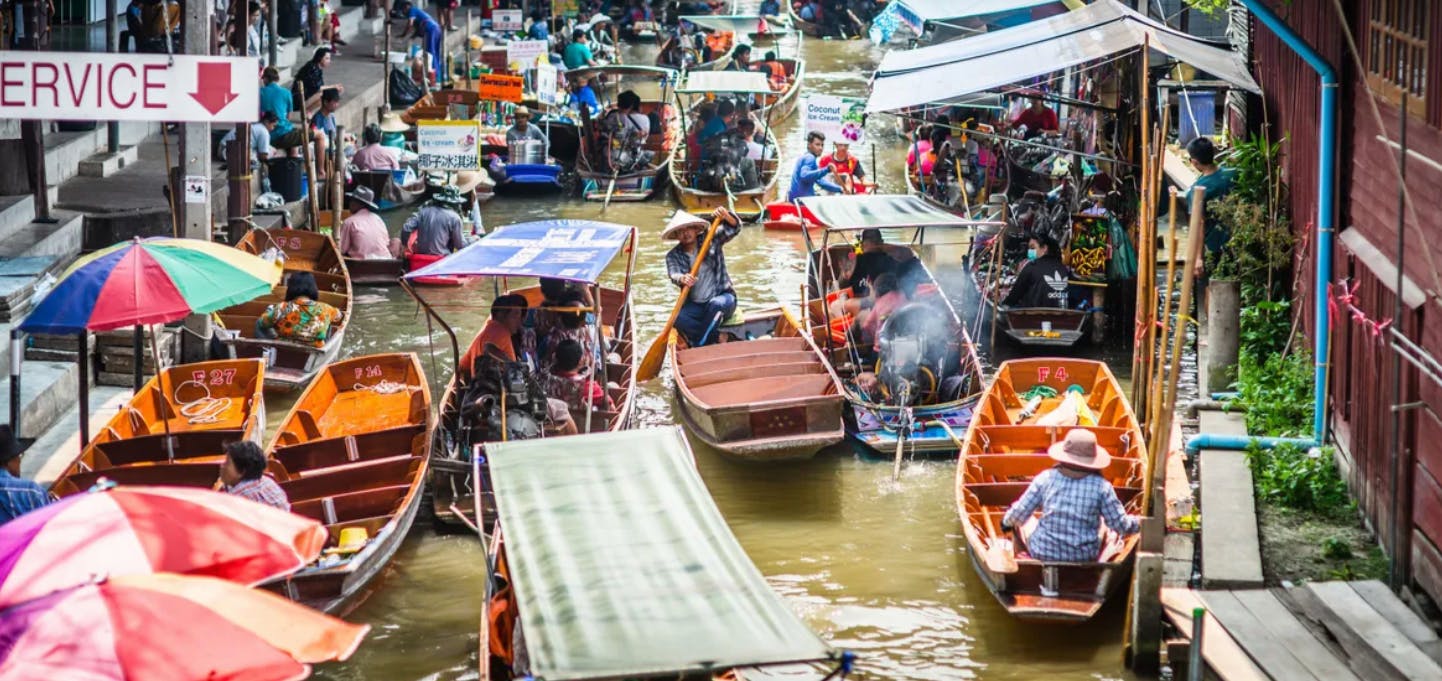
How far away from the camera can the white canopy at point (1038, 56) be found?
14.2 m

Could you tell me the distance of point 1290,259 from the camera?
545 inches

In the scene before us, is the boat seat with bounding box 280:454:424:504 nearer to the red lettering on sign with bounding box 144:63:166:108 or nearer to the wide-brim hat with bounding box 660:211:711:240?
the red lettering on sign with bounding box 144:63:166:108

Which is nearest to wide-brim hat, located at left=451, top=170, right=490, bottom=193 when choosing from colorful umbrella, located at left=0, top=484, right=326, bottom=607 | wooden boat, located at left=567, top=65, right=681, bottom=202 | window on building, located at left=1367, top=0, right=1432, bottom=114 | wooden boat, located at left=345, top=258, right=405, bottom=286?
wooden boat, located at left=567, top=65, right=681, bottom=202

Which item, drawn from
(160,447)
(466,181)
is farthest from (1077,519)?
(466,181)

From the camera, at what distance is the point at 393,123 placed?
27.5 meters

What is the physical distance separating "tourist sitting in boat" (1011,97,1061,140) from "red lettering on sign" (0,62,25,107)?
12.8m

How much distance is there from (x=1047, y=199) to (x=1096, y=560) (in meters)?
8.52

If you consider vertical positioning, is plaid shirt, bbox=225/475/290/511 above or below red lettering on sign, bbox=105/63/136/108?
below

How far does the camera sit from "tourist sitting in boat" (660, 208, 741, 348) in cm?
1429

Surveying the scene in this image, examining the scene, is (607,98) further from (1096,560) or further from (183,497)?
(183,497)

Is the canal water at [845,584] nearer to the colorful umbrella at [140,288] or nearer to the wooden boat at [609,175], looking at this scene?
the colorful umbrella at [140,288]

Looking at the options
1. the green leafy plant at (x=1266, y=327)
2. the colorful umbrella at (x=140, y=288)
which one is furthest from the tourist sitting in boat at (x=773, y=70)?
the colorful umbrella at (x=140, y=288)

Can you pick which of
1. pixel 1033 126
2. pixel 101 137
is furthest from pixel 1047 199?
pixel 101 137

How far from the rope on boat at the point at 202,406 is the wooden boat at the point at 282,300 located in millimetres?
1633
